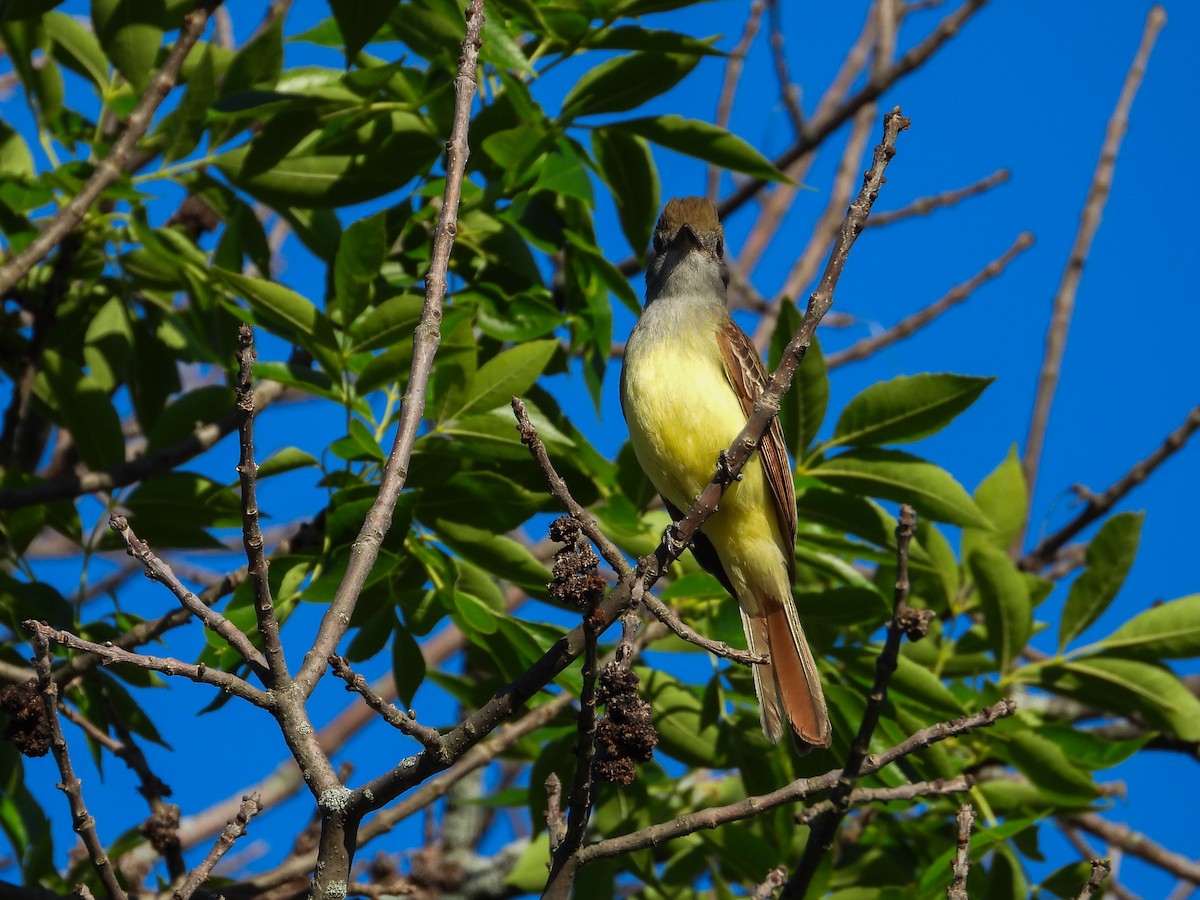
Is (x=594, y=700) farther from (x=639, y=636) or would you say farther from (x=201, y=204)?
(x=201, y=204)

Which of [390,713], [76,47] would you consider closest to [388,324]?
[390,713]

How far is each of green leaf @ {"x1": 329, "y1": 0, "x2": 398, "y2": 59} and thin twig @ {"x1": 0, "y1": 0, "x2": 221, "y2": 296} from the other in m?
0.62

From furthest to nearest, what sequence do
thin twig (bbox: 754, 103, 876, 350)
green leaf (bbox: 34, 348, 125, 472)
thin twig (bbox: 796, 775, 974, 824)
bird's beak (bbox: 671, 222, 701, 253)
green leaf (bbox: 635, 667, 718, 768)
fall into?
thin twig (bbox: 754, 103, 876, 350), bird's beak (bbox: 671, 222, 701, 253), green leaf (bbox: 34, 348, 125, 472), green leaf (bbox: 635, 667, 718, 768), thin twig (bbox: 796, 775, 974, 824)

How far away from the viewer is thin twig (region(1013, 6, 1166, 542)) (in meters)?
7.21

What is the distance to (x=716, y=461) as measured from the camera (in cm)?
481

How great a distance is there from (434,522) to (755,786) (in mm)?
1452

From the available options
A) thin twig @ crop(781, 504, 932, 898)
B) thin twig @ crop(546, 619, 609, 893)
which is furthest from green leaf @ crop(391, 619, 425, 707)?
thin twig @ crop(546, 619, 609, 893)

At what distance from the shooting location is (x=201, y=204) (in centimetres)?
591

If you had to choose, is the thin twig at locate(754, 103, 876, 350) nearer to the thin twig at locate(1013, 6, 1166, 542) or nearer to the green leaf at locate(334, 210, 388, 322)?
the thin twig at locate(1013, 6, 1166, 542)

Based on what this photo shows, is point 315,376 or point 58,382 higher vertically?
point 58,382

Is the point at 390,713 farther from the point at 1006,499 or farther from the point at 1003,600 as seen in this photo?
the point at 1006,499

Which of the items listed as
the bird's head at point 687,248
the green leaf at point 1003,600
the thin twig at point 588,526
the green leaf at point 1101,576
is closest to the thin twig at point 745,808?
the thin twig at point 588,526

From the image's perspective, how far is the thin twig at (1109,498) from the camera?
5.65m

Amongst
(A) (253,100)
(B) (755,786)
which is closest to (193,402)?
(A) (253,100)
